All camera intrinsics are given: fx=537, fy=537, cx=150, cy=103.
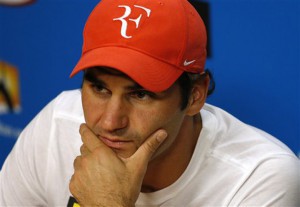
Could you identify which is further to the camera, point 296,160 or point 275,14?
point 275,14

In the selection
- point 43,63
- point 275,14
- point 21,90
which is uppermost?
point 275,14

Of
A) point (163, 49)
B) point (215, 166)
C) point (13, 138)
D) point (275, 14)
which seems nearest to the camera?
point (163, 49)

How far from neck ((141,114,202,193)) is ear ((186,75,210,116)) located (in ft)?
0.18

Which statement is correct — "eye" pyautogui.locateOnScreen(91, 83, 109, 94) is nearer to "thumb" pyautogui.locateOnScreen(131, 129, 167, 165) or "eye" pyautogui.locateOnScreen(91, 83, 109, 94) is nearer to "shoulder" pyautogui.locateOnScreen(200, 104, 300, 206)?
"thumb" pyautogui.locateOnScreen(131, 129, 167, 165)

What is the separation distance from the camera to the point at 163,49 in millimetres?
1152

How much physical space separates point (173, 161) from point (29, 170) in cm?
41

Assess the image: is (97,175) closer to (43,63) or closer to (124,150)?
(124,150)

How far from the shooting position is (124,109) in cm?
115

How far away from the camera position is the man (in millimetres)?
1148

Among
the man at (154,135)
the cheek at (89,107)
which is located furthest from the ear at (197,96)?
the cheek at (89,107)

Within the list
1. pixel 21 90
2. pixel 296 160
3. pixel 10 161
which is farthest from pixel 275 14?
pixel 21 90

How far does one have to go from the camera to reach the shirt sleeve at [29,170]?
1.47m

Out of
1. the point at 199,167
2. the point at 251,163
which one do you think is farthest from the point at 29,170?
the point at 251,163

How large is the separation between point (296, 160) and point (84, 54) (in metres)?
0.58
